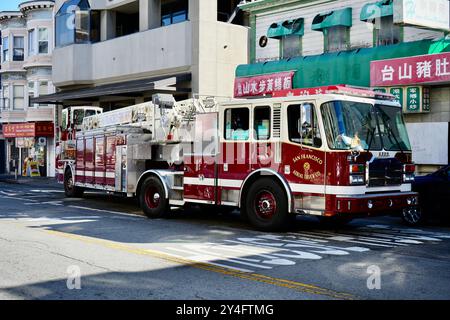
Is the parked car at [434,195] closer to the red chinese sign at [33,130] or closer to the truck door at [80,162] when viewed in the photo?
the truck door at [80,162]

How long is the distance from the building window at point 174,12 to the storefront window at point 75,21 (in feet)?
13.3

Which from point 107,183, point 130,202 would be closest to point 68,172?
point 130,202

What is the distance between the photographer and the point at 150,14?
26875 millimetres

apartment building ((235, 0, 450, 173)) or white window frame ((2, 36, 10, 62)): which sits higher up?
white window frame ((2, 36, 10, 62))

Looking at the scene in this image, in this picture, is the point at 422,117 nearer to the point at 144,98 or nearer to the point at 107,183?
the point at 107,183

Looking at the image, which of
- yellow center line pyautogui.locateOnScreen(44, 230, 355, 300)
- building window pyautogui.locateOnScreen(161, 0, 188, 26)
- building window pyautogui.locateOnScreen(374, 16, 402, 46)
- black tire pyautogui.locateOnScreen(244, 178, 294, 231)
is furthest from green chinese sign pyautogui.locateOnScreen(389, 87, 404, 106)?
building window pyautogui.locateOnScreen(161, 0, 188, 26)

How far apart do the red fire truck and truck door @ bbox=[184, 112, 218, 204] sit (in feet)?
0.07

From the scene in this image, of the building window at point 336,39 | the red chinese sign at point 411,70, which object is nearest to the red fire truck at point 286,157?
the red chinese sign at point 411,70

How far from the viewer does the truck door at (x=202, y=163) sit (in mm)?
12180

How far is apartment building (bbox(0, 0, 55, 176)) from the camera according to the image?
1412 inches

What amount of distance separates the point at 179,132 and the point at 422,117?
8.65m

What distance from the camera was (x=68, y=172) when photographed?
62.1 ft

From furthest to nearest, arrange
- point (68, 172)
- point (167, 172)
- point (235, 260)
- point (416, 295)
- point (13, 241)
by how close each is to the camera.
A: point (68, 172)
point (167, 172)
point (13, 241)
point (235, 260)
point (416, 295)

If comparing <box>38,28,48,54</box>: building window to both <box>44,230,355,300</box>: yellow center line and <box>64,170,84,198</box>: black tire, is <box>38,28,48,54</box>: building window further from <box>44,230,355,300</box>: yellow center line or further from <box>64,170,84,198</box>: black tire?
<box>44,230,355,300</box>: yellow center line
